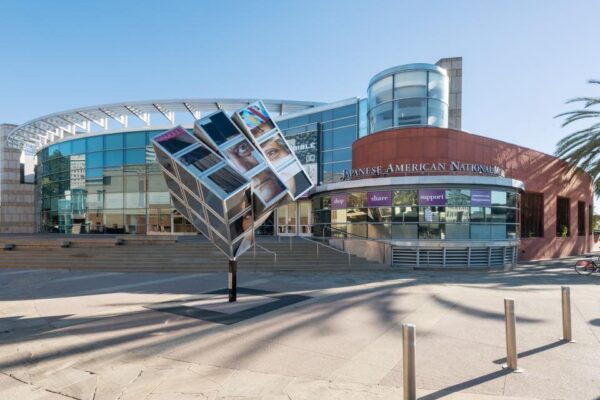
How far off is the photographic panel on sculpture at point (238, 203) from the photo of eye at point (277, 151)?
1.22 meters

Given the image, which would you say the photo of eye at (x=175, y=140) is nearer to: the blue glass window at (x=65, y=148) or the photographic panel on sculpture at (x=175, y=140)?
the photographic panel on sculpture at (x=175, y=140)

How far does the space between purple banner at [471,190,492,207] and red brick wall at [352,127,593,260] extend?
2.76 metres

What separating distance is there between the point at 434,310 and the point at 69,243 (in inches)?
865

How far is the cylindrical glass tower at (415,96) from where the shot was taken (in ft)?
73.9

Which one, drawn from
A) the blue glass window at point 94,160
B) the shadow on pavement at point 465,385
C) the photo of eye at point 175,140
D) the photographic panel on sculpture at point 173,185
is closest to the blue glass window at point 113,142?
the blue glass window at point 94,160

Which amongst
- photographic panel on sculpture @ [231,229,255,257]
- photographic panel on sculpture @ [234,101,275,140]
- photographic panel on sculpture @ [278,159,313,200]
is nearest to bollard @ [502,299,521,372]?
photographic panel on sculpture @ [278,159,313,200]

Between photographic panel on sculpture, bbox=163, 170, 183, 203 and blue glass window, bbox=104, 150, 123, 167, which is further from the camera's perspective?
blue glass window, bbox=104, 150, 123, 167

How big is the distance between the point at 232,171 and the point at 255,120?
193cm

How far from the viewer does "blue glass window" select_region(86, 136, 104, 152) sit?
37.3 m

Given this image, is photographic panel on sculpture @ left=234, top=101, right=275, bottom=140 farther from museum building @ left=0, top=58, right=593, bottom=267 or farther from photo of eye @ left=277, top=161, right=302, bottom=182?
museum building @ left=0, top=58, right=593, bottom=267

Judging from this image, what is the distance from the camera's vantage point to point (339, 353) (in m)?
5.93

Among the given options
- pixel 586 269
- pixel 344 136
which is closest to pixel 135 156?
pixel 344 136

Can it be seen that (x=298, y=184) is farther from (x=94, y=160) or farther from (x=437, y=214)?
(x=94, y=160)

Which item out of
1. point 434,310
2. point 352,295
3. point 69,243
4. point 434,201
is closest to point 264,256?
point 352,295
